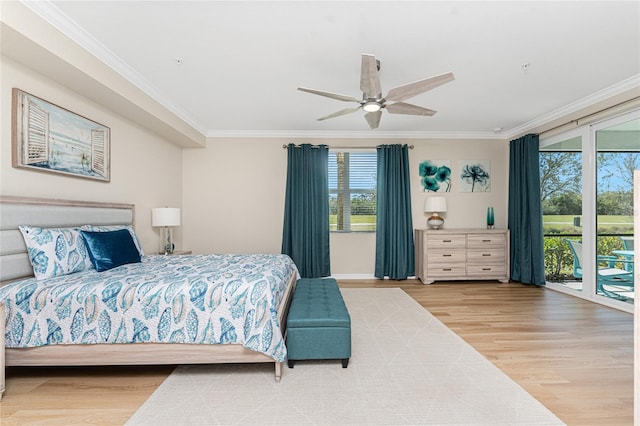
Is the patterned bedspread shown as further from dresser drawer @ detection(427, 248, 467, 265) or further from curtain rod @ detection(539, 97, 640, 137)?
curtain rod @ detection(539, 97, 640, 137)

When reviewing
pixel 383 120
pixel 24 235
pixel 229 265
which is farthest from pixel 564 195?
pixel 24 235

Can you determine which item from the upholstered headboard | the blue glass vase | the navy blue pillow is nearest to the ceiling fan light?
the navy blue pillow

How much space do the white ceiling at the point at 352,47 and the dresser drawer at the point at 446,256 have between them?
2.31 metres

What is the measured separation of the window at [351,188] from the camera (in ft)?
19.0

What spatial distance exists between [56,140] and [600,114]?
20.0 feet

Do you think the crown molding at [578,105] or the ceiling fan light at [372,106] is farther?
the crown molding at [578,105]

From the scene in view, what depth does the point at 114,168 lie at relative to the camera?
3.75 metres

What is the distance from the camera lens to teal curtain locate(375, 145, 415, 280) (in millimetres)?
5574

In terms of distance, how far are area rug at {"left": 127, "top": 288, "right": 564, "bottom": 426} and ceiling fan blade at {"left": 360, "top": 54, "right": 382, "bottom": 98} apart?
222 centimetres

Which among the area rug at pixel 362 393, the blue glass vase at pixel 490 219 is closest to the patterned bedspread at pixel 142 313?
the area rug at pixel 362 393

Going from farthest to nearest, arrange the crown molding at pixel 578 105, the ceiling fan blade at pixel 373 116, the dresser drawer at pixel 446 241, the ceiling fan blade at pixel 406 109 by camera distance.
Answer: the dresser drawer at pixel 446 241
the crown molding at pixel 578 105
the ceiling fan blade at pixel 373 116
the ceiling fan blade at pixel 406 109

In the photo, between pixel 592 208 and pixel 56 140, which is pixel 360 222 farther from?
pixel 56 140

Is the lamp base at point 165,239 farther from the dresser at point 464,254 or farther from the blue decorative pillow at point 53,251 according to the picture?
the dresser at point 464,254

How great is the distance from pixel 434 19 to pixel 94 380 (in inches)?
143
